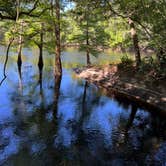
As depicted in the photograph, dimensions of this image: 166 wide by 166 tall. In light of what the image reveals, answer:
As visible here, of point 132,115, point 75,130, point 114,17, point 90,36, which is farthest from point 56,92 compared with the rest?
point 90,36

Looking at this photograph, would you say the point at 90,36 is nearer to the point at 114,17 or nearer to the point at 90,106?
the point at 114,17

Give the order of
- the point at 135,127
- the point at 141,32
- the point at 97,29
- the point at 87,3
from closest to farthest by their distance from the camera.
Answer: the point at 135,127 < the point at 87,3 < the point at 141,32 < the point at 97,29

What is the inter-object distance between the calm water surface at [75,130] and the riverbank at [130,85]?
4.16 feet

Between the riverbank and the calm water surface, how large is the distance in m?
1.27

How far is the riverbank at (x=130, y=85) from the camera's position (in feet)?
63.8

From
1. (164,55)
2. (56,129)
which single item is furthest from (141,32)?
(56,129)

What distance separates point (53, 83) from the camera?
86.2 ft

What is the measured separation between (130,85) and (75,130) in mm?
10142

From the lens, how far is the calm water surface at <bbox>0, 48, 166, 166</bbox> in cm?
1067

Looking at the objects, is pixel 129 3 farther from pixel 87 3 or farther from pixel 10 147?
pixel 10 147

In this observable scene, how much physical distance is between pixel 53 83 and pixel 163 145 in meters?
15.3

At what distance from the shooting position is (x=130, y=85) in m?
22.9

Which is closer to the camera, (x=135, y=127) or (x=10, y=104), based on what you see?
(x=135, y=127)

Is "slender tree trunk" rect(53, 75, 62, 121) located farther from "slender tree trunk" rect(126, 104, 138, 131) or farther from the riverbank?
"slender tree trunk" rect(126, 104, 138, 131)
